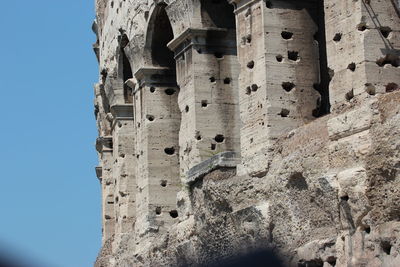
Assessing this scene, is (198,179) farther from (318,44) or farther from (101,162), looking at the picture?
(101,162)

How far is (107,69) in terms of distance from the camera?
2362 cm

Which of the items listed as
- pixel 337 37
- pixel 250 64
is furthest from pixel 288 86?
pixel 337 37

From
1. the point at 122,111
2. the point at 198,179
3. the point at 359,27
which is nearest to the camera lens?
the point at 359,27

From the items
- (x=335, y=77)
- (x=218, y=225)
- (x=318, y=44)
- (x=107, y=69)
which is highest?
(x=107, y=69)

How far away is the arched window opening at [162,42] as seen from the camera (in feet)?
64.0

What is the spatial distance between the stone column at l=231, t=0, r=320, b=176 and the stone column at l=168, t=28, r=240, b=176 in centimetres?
196

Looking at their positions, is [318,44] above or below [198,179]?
above

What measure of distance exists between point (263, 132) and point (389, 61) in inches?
94.9

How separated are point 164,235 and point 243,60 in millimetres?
4602

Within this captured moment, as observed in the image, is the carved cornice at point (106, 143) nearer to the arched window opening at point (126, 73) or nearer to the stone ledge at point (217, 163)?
the arched window opening at point (126, 73)

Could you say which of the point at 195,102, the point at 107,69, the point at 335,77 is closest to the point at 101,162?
the point at 107,69

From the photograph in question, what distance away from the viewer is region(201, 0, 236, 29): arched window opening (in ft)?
56.4

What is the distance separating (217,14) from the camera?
57.0 ft

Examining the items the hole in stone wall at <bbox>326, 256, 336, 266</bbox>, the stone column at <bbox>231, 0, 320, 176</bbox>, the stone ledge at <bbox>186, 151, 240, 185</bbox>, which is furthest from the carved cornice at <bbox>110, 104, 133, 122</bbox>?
the hole in stone wall at <bbox>326, 256, 336, 266</bbox>
